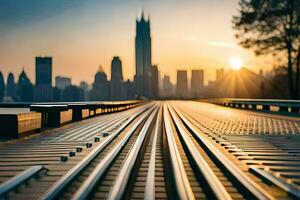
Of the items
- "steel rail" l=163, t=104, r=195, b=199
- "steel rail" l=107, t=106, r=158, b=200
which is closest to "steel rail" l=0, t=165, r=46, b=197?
"steel rail" l=107, t=106, r=158, b=200

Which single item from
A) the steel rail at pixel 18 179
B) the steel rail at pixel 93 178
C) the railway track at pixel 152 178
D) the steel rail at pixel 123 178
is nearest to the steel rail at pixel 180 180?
the railway track at pixel 152 178

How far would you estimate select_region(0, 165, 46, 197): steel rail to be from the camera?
15.3 ft

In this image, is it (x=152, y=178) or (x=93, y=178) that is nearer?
(x=93, y=178)

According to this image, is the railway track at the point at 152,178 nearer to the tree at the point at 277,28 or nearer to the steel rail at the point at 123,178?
the steel rail at the point at 123,178

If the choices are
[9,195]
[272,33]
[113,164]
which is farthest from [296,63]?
[9,195]

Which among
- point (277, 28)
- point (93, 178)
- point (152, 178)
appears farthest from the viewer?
point (277, 28)

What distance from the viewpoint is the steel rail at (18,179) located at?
4661 millimetres

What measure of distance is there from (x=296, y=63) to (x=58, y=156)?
2830 centimetres

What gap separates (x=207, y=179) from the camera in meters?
5.21

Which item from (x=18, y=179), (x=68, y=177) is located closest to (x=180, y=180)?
(x=68, y=177)

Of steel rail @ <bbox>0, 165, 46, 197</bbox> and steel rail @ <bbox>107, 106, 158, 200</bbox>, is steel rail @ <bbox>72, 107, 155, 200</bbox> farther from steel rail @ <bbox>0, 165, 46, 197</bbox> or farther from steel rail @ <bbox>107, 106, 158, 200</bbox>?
steel rail @ <bbox>0, 165, 46, 197</bbox>

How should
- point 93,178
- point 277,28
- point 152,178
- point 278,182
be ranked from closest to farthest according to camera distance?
point 278,182, point 93,178, point 152,178, point 277,28

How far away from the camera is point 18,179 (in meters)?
5.20

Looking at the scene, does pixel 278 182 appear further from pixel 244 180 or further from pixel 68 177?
pixel 68 177
